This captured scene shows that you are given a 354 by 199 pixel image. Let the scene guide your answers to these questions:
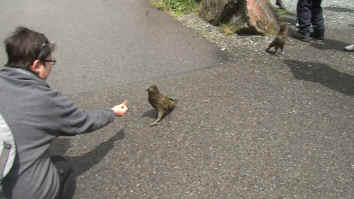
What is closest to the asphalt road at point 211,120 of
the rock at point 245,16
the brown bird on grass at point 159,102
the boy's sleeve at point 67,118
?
the brown bird on grass at point 159,102

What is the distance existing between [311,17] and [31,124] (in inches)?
237

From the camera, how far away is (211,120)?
12.8ft

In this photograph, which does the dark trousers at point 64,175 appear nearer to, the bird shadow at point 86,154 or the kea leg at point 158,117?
the bird shadow at point 86,154

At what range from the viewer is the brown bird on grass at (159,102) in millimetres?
3645

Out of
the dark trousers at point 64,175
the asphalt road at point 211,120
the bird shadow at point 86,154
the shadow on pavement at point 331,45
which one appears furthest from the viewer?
the shadow on pavement at point 331,45

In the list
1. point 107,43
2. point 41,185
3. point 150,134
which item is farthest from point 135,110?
point 107,43

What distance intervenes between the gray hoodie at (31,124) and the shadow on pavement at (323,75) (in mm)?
3955

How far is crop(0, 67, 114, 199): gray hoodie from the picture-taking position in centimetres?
198

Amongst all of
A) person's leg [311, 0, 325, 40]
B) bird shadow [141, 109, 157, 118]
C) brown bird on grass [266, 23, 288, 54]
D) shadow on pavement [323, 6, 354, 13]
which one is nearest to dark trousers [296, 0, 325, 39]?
person's leg [311, 0, 325, 40]

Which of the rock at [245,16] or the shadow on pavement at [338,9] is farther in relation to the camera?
the shadow on pavement at [338,9]

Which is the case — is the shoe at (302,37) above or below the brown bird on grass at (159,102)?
above

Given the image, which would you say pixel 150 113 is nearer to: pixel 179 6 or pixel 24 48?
pixel 24 48

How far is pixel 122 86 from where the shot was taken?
4.82 m

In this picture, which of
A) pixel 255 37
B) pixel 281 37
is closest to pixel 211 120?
pixel 281 37
